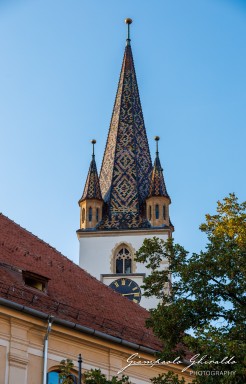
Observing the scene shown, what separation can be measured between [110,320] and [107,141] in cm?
3516

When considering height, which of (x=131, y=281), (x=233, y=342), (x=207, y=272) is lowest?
(x=233, y=342)

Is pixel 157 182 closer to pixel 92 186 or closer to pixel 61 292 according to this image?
pixel 92 186

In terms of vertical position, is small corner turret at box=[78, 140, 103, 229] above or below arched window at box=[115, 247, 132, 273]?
above

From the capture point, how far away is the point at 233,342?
1485cm

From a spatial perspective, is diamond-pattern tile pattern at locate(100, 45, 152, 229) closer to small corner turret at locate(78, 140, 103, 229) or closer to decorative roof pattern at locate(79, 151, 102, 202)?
small corner turret at locate(78, 140, 103, 229)

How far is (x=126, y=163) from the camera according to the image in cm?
5303

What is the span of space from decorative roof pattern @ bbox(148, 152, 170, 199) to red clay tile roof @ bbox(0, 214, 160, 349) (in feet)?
87.6

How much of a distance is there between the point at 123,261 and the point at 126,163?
297 inches

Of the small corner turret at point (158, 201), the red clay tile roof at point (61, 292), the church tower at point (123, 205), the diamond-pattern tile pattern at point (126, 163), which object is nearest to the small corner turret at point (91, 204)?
the church tower at point (123, 205)

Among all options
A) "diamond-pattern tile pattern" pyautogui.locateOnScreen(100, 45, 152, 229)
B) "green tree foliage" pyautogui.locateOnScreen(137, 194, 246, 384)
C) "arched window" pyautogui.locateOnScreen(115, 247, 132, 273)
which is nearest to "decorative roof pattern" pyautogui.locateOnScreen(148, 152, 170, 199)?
"diamond-pattern tile pattern" pyautogui.locateOnScreen(100, 45, 152, 229)

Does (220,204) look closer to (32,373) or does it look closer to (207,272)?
(207,272)

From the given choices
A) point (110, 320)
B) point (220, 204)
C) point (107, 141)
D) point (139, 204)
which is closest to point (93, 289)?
point (110, 320)

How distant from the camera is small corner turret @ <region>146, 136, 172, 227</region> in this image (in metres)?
49.2

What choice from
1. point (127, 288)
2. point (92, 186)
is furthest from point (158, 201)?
point (127, 288)
